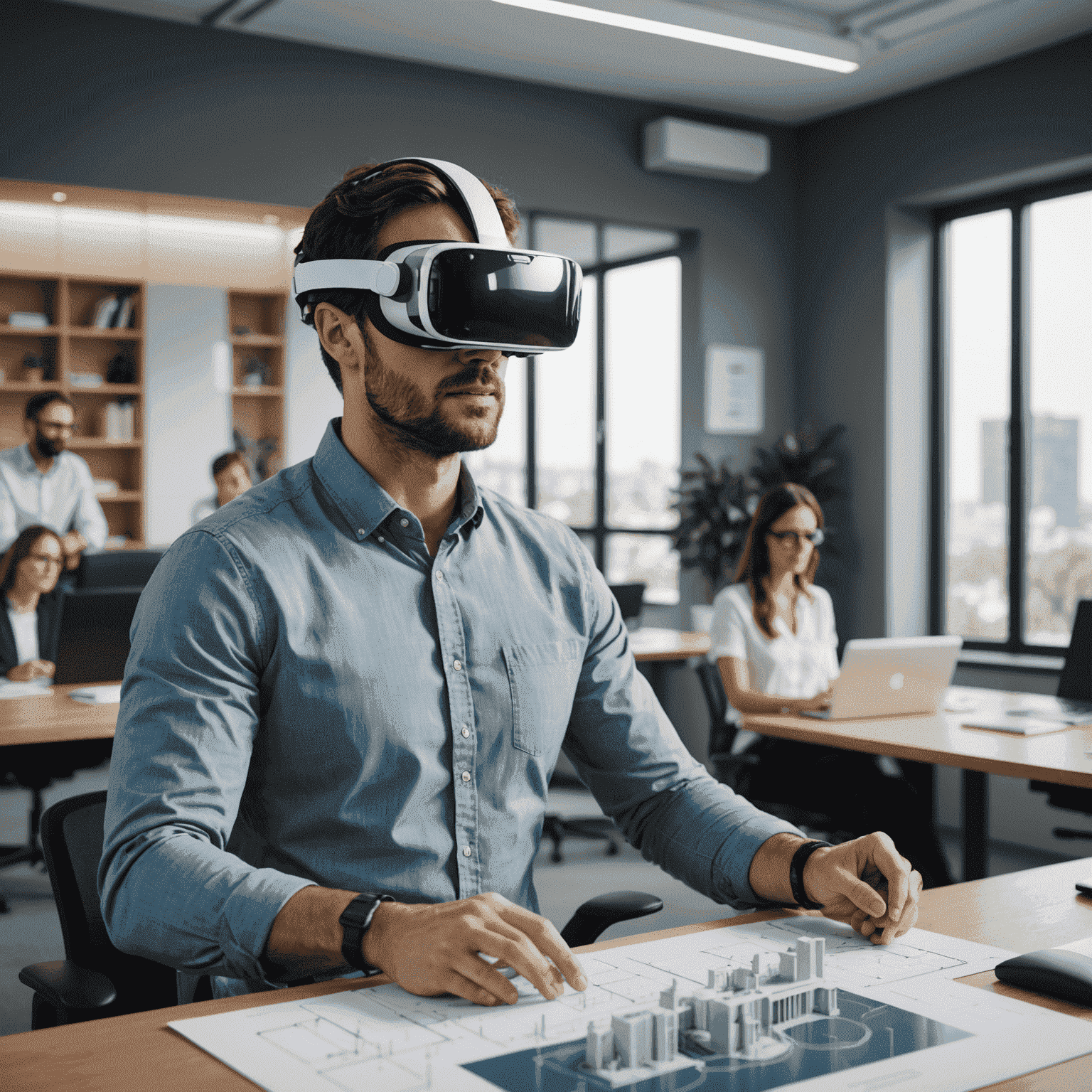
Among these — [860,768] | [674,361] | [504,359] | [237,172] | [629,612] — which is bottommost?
[860,768]

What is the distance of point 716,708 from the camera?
12.6ft

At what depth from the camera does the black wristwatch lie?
1.06 m

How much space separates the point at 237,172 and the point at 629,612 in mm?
2360

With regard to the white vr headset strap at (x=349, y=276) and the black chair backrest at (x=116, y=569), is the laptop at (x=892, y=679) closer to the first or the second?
A: the white vr headset strap at (x=349, y=276)

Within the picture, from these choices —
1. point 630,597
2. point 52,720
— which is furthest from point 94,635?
point 630,597

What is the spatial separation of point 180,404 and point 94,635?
11.2ft

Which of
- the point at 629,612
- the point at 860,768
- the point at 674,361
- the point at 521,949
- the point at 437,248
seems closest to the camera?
the point at 521,949

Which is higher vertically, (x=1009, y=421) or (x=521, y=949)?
(x=1009, y=421)

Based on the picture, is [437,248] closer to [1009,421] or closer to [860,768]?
[860,768]

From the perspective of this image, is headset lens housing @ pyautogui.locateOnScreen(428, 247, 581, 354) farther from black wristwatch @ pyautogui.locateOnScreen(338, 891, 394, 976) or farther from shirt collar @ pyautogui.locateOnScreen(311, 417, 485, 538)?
black wristwatch @ pyautogui.locateOnScreen(338, 891, 394, 976)

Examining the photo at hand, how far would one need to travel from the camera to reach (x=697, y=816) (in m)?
1.45

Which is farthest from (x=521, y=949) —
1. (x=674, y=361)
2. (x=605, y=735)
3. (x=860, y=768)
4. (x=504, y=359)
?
(x=674, y=361)

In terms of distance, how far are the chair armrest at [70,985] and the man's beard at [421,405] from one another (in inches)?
30.4

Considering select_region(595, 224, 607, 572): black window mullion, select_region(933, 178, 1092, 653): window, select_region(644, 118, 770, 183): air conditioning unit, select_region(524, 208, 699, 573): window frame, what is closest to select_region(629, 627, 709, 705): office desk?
select_region(933, 178, 1092, 653): window
